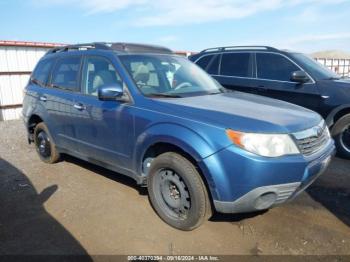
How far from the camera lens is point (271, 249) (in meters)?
3.22

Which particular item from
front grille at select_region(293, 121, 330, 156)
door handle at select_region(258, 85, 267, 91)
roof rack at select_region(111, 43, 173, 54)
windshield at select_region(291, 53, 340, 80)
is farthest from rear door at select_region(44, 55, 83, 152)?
windshield at select_region(291, 53, 340, 80)

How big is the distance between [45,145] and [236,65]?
4048mm

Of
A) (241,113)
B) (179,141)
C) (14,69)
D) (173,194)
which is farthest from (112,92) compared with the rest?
(14,69)

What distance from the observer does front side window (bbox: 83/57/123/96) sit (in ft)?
13.7

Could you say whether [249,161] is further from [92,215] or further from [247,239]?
[92,215]

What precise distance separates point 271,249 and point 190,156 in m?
1.14

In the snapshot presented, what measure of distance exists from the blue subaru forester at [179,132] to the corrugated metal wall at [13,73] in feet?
21.5

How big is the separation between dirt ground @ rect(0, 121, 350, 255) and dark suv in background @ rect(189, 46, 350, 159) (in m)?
1.36

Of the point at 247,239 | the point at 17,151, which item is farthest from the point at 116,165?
the point at 17,151

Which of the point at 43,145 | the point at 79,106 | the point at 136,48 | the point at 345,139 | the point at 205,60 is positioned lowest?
the point at 345,139

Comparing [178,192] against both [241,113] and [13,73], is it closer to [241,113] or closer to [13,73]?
[241,113]

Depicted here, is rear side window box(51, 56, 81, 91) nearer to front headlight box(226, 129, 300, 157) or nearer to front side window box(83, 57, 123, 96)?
front side window box(83, 57, 123, 96)

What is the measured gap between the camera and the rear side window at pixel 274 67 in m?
6.55

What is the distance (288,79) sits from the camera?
652 cm
